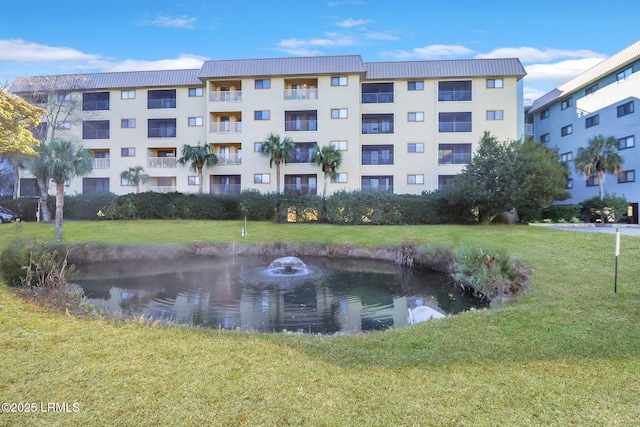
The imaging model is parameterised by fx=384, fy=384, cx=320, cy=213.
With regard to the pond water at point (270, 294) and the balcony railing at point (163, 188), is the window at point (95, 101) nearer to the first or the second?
the balcony railing at point (163, 188)

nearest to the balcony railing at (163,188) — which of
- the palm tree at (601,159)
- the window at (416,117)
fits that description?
the window at (416,117)

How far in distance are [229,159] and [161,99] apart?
9.52m

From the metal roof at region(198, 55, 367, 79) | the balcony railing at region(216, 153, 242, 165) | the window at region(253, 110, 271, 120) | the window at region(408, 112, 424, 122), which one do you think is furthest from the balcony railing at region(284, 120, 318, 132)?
the window at region(408, 112, 424, 122)

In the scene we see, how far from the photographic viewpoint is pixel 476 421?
10.8 feet

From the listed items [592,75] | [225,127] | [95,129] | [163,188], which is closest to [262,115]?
[225,127]

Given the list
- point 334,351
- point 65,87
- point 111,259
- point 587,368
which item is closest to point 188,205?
point 111,259

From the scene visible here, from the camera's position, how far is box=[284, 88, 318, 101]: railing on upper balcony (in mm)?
34531

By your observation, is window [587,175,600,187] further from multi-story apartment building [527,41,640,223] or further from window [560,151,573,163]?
window [560,151,573,163]

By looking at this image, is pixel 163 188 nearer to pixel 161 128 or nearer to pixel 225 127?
pixel 161 128

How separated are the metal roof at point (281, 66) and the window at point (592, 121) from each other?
22476 mm

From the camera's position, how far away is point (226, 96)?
3516 centimetres

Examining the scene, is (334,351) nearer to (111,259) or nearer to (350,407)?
(350,407)

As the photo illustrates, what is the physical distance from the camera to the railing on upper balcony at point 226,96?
1380 inches

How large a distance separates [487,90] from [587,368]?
113 ft
